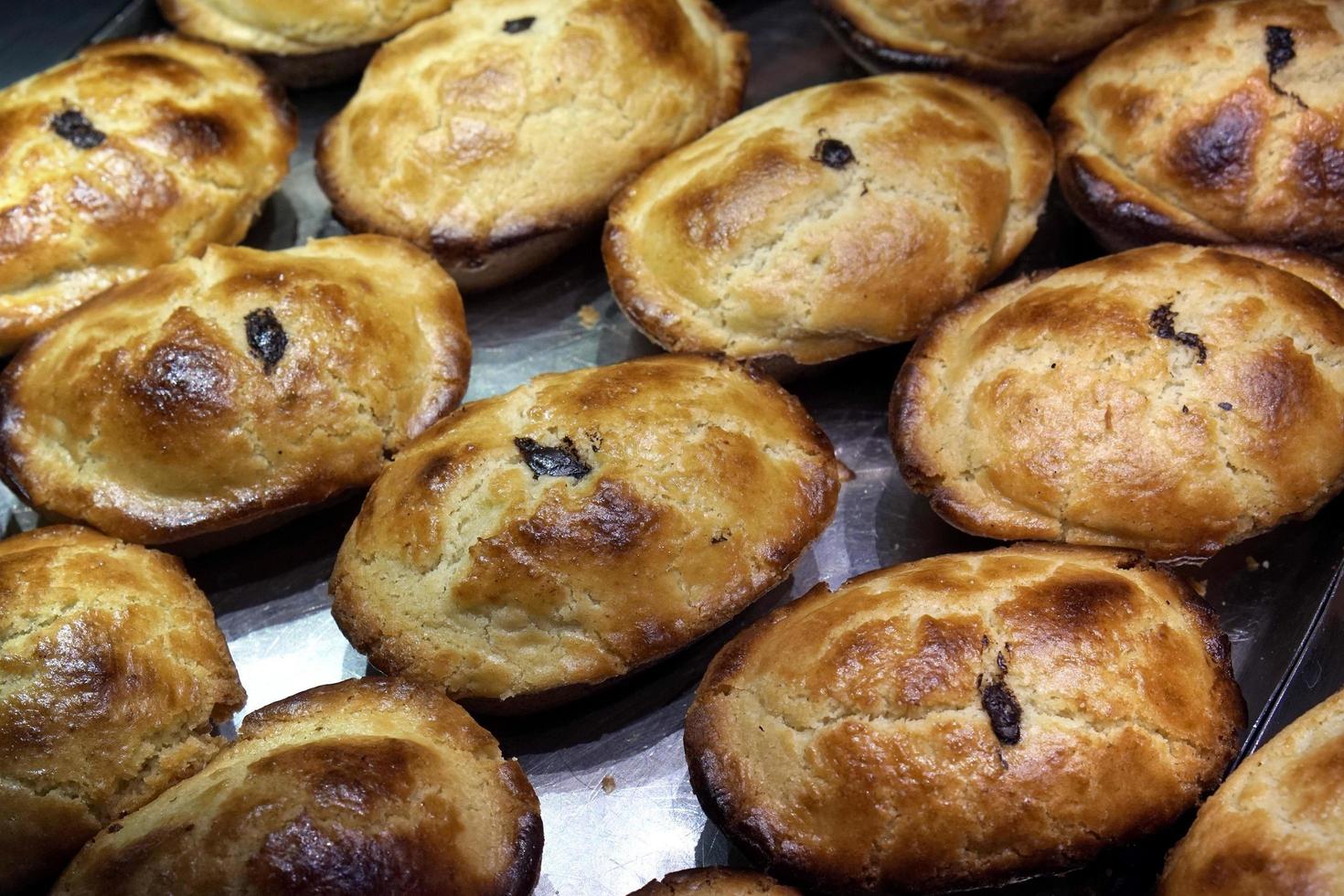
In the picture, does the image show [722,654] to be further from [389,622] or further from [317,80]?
[317,80]

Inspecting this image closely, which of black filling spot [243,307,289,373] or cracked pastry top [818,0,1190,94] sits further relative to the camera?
cracked pastry top [818,0,1190,94]

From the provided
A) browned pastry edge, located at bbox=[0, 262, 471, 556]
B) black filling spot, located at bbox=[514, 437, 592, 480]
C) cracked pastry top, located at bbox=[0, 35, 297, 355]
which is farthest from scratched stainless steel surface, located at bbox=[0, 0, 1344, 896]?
black filling spot, located at bbox=[514, 437, 592, 480]

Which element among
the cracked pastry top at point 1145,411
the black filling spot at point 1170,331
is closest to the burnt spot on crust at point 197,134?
the cracked pastry top at point 1145,411

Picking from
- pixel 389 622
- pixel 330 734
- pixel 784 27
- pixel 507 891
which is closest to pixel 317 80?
pixel 784 27

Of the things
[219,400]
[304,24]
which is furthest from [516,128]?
[219,400]

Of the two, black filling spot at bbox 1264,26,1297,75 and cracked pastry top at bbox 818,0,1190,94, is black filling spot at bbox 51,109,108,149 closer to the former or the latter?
cracked pastry top at bbox 818,0,1190,94

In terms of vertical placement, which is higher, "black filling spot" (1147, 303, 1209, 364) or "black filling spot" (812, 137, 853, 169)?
"black filling spot" (812, 137, 853, 169)
